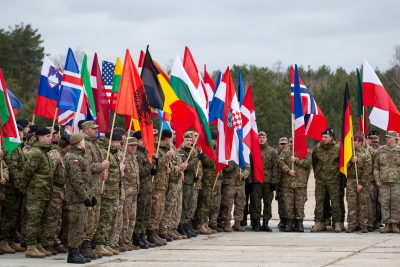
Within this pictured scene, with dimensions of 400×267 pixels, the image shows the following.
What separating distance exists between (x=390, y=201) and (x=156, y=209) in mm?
5753

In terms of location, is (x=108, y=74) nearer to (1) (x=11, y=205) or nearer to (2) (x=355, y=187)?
(1) (x=11, y=205)

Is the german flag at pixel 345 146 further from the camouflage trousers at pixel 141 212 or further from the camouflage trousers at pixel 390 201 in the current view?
the camouflage trousers at pixel 141 212

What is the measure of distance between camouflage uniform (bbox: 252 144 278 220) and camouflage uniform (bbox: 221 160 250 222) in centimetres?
53

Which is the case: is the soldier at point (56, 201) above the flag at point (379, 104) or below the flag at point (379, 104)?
below

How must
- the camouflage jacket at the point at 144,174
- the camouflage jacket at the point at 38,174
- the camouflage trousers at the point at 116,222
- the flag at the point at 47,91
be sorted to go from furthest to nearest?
the flag at the point at 47,91
the camouflage jacket at the point at 144,174
the camouflage trousers at the point at 116,222
the camouflage jacket at the point at 38,174

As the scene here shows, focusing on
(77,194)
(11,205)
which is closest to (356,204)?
(77,194)

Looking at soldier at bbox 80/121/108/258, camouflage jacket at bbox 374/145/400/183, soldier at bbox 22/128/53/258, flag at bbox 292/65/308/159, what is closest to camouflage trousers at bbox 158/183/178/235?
soldier at bbox 80/121/108/258

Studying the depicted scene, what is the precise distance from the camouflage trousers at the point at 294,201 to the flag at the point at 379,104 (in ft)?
7.99

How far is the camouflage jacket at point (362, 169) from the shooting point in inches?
485

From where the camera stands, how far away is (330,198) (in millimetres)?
12664

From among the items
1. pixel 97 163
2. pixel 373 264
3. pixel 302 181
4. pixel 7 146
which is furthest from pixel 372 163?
pixel 7 146

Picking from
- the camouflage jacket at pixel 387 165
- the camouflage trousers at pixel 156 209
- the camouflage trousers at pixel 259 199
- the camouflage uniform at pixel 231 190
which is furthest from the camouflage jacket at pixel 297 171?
the camouflage trousers at pixel 156 209

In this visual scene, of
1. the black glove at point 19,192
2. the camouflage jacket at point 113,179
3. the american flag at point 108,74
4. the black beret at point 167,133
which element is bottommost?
the black glove at point 19,192

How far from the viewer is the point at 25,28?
53.7 meters
